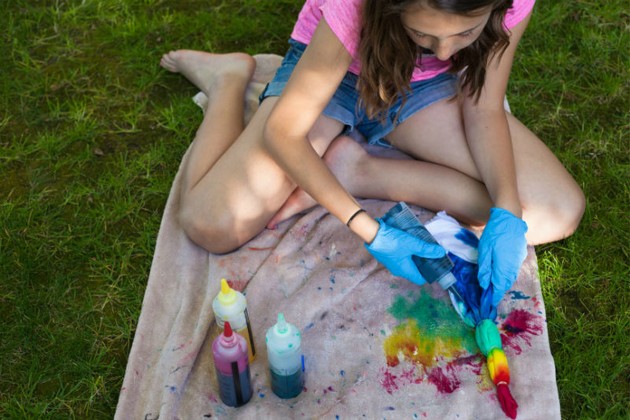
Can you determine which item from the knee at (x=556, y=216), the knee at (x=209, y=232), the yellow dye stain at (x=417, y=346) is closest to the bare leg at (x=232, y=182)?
the knee at (x=209, y=232)

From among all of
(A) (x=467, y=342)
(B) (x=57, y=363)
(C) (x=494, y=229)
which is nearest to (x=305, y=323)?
(A) (x=467, y=342)

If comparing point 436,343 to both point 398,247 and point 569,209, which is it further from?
point 569,209

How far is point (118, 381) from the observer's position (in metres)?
2.26

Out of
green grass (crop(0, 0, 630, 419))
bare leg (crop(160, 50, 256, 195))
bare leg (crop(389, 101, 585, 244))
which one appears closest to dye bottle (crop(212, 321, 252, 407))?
green grass (crop(0, 0, 630, 419))

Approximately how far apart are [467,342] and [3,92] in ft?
7.18

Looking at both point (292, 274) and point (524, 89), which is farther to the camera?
point (524, 89)

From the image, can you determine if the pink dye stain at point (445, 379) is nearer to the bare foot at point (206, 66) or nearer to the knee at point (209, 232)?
the knee at point (209, 232)

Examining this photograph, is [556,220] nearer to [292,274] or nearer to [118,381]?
[292,274]

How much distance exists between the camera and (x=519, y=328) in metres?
2.27

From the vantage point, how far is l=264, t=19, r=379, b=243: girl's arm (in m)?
2.04

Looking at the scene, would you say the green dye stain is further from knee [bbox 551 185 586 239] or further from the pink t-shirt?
the pink t-shirt

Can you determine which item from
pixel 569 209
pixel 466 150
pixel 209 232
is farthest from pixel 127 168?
pixel 569 209

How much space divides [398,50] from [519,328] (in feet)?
3.15

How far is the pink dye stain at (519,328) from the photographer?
2238mm
